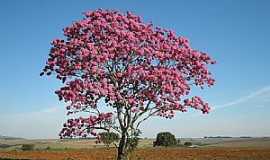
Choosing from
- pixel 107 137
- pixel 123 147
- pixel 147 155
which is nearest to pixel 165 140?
pixel 147 155

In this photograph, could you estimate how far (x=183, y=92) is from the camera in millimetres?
34312

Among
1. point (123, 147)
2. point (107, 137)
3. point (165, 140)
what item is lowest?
point (123, 147)

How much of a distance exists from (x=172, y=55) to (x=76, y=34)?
737 cm

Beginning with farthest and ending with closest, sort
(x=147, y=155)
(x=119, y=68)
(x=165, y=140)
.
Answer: (x=165, y=140)
(x=147, y=155)
(x=119, y=68)

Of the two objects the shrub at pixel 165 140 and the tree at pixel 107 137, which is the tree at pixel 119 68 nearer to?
the tree at pixel 107 137

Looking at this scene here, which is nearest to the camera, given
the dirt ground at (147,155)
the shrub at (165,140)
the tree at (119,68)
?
the tree at (119,68)

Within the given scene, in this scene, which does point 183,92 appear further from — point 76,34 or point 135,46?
point 76,34

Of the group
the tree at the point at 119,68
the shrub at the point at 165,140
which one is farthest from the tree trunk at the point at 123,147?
the shrub at the point at 165,140

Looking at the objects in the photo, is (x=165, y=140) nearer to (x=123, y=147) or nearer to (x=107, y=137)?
(x=123, y=147)

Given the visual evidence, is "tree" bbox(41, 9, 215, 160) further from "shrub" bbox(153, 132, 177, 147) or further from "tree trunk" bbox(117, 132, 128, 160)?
"shrub" bbox(153, 132, 177, 147)

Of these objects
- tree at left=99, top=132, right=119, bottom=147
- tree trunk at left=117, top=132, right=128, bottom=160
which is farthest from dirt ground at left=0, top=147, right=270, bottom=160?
tree at left=99, top=132, right=119, bottom=147

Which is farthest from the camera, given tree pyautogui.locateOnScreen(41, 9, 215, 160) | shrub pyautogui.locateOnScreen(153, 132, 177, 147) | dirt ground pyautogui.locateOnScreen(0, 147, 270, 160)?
shrub pyautogui.locateOnScreen(153, 132, 177, 147)

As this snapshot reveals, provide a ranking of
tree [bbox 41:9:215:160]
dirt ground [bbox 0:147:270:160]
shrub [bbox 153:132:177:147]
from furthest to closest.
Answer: shrub [bbox 153:132:177:147]
dirt ground [bbox 0:147:270:160]
tree [bbox 41:9:215:160]

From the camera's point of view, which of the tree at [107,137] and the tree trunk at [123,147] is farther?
the tree trunk at [123,147]
